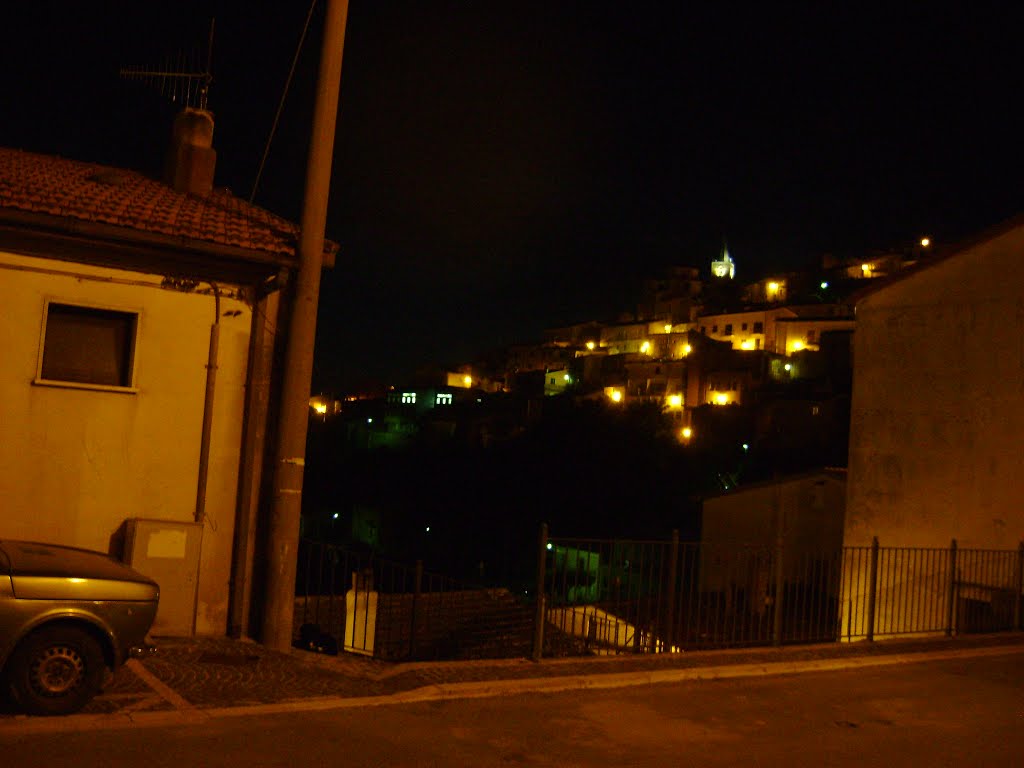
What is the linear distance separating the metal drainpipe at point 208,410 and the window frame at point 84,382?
0.70 m

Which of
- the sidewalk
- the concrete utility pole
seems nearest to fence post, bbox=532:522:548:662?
the sidewalk

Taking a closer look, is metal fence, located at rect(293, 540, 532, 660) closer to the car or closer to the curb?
the curb

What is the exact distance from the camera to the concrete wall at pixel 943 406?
1816 centimetres

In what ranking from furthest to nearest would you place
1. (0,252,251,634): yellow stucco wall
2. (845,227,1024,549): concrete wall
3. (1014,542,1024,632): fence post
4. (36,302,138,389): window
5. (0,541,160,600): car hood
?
1. (845,227,1024,549): concrete wall
2. (1014,542,1024,632): fence post
3. (36,302,138,389): window
4. (0,252,251,634): yellow stucco wall
5. (0,541,160,600): car hood

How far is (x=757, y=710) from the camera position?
8.19m

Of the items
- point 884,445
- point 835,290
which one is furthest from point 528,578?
point 835,290

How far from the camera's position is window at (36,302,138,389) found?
9117 mm

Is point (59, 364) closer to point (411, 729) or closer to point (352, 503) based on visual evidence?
point (411, 729)

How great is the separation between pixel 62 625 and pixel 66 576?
337 millimetres

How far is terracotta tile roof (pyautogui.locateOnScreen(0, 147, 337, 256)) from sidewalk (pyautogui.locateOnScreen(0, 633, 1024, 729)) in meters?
4.02

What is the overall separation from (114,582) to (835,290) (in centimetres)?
9439

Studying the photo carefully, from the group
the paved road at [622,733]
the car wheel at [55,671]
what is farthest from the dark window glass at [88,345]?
the paved road at [622,733]

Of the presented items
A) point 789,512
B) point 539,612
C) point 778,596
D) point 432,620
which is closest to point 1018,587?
point 778,596

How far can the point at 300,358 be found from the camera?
9.23 m
